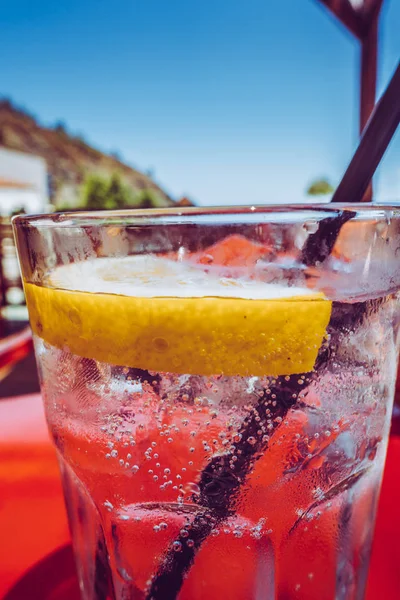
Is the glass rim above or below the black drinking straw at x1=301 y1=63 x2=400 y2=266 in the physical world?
below

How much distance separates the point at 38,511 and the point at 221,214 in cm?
50

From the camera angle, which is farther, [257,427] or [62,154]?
[62,154]

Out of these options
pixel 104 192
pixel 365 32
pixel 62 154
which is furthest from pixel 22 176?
pixel 62 154

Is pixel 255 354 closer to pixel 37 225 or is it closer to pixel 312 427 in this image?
pixel 312 427

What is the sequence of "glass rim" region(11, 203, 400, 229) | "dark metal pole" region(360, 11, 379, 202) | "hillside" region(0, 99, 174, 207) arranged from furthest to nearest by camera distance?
"hillside" region(0, 99, 174, 207), "dark metal pole" region(360, 11, 379, 202), "glass rim" region(11, 203, 400, 229)

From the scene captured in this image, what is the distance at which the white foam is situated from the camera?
1.09 ft

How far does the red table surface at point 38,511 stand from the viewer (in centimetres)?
50

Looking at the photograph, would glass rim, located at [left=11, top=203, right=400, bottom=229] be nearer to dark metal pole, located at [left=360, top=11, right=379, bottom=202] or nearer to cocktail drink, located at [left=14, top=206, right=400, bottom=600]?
cocktail drink, located at [left=14, top=206, right=400, bottom=600]

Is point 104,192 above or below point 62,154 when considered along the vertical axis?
below

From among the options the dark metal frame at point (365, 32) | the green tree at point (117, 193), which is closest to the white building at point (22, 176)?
the green tree at point (117, 193)

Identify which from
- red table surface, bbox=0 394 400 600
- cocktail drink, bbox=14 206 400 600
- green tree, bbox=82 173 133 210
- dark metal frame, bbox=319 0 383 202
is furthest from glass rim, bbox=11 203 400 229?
green tree, bbox=82 173 133 210

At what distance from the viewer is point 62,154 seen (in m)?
36.5

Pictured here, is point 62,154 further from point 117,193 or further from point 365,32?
point 365,32

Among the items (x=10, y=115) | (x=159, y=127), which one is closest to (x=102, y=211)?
(x=159, y=127)
